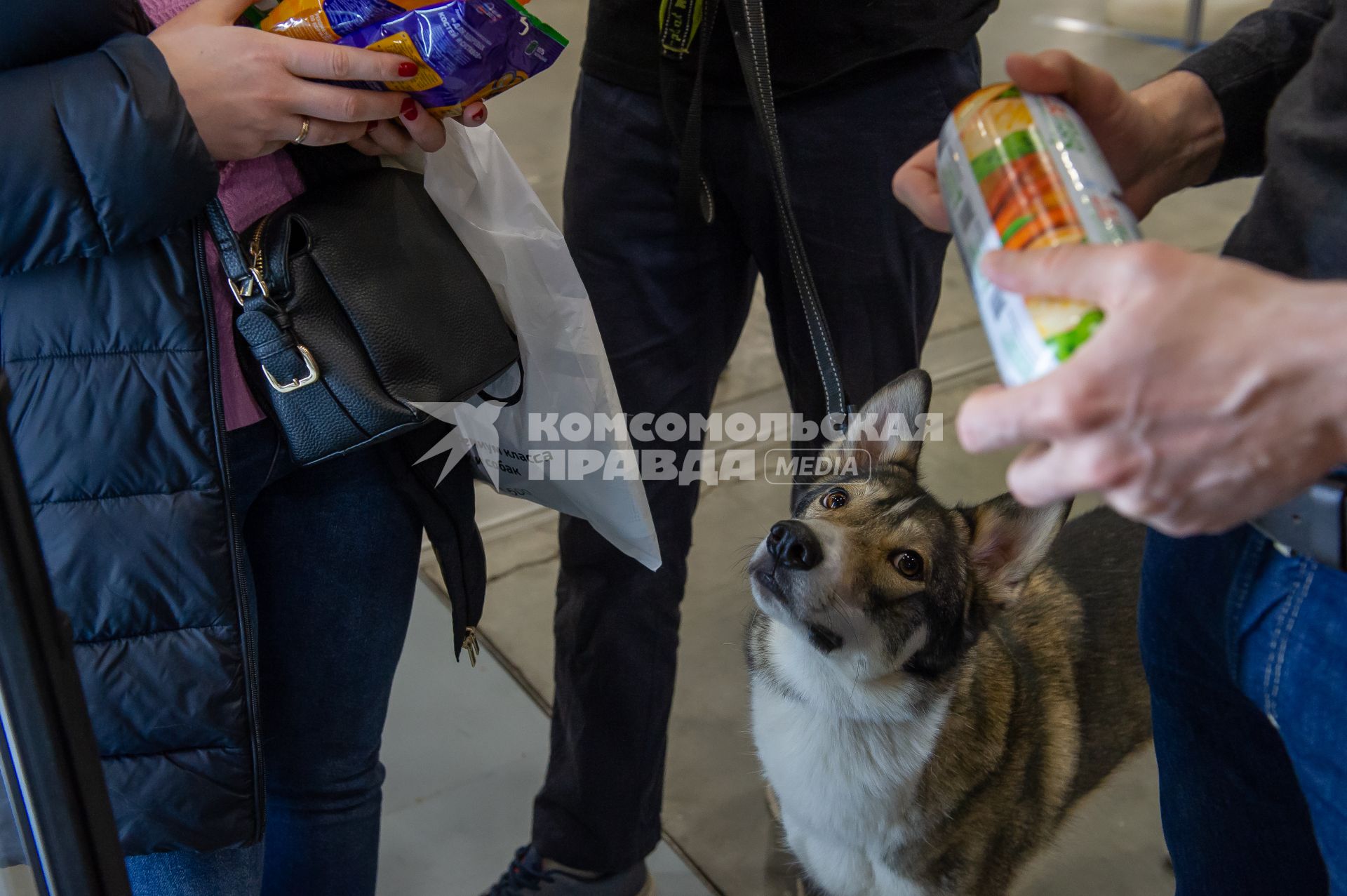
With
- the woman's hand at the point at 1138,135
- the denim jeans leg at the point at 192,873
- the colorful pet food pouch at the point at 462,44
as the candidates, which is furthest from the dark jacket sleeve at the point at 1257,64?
the denim jeans leg at the point at 192,873

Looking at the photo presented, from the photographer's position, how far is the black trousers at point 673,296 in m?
1.44

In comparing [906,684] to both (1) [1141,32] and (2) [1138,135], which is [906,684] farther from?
(1) [1141,32]

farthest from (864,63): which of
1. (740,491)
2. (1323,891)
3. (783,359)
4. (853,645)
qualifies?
(740,491)

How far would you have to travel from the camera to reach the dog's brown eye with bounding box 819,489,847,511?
1561 millimetres

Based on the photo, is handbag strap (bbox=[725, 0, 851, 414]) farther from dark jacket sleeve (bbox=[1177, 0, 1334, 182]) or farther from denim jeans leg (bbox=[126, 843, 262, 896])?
denim jeans leg (bbox=[126, 843, 262, 896])

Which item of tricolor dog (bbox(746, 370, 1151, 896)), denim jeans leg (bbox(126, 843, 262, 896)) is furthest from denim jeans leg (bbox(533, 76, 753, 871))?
denim jeans leg (bbox(126, 843, 262, 896))

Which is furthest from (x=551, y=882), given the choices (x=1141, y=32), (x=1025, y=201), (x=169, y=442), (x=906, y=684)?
(x=1141, y=32)

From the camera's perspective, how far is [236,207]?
1129 millimetres

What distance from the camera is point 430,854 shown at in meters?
2.04

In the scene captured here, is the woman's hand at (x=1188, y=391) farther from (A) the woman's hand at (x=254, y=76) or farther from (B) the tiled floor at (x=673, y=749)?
(B) the tiled floor at (x=673, y=749)

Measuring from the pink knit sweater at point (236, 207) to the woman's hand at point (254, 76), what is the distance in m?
0.07

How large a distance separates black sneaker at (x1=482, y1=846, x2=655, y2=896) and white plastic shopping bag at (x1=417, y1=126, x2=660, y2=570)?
0.70 metres

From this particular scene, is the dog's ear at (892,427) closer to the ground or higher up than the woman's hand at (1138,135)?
closer to the ground

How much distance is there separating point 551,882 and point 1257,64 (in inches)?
59.8
